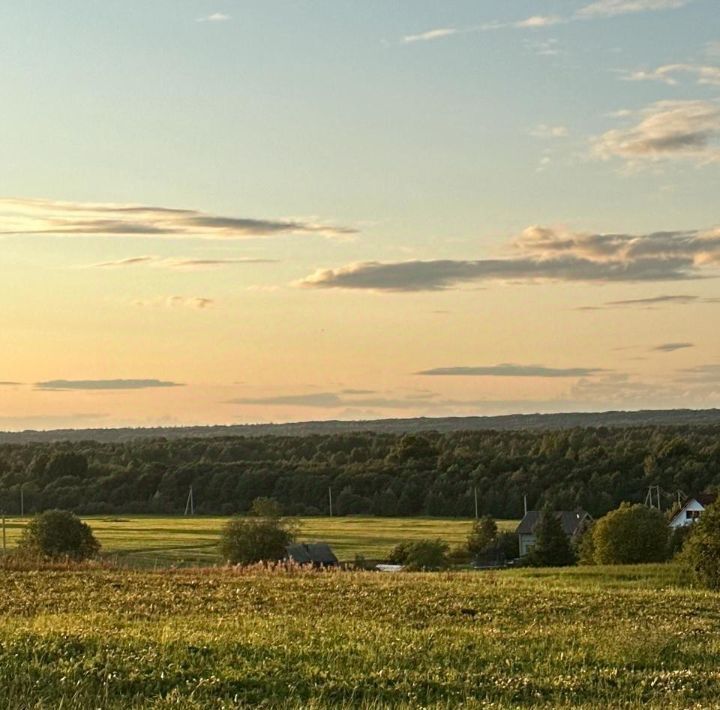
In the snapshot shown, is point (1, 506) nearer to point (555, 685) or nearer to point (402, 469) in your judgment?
point (402, 469)

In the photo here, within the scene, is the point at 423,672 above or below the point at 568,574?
above

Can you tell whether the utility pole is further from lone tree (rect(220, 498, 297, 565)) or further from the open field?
lone tree (rect(220, 498, 297, 565))

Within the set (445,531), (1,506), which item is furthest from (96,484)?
(445,531)

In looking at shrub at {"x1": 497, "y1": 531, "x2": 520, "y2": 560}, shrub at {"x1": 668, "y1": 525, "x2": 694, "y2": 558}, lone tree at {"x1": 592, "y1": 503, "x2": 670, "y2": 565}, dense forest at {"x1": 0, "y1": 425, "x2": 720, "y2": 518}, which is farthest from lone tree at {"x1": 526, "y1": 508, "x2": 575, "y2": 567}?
dense forest at {"x1": 0, "y1": 425, "x2": 720, "y2": 518}

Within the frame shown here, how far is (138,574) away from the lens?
122 feet

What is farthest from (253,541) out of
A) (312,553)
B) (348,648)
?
(348,648)

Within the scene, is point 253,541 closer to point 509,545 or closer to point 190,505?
point 509,545

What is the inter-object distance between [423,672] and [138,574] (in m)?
21.2

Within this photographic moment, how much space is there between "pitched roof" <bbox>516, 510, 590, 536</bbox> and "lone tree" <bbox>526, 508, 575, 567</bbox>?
615 inches

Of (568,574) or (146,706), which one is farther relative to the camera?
(568,574)

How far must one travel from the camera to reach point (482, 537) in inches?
3531

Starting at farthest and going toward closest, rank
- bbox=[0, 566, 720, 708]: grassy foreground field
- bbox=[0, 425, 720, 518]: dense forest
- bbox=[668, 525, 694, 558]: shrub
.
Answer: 1. bbox=[0, 425, 720, 518]: dense forest
2. bbox=[668, 525, 694, 558]: shrub
3. bbox=[0, 566, 720, 708]: grassy foreground field

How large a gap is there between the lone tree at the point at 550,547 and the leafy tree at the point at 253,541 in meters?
15.1

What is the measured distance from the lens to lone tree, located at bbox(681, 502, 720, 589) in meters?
39.6
